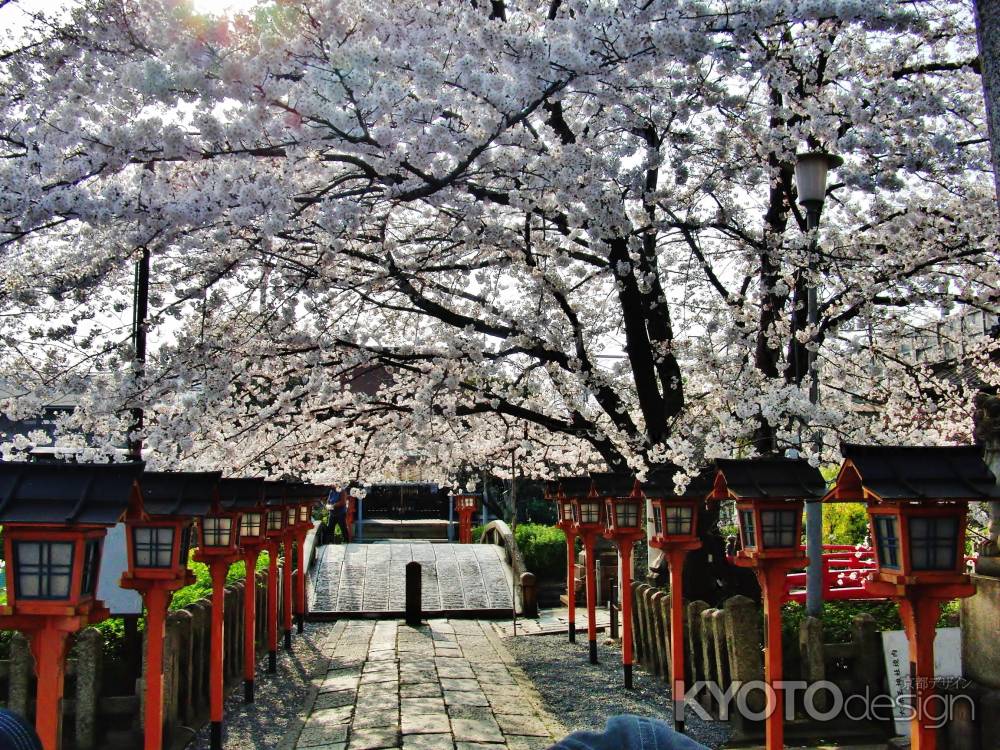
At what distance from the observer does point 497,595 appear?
60.8 feet

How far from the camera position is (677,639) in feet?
28.7

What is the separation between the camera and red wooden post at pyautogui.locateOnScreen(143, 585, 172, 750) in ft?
21.2

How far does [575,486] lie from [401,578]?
7.94 meters

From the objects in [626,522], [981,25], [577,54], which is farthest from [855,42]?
[626,522]

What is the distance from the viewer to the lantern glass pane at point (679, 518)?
29.0 ft

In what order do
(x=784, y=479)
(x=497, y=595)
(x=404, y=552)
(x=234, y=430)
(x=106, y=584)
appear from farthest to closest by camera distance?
(x=404, y=552), (x=497, y=595), (x=234, y=430), (x=106, y=584), (x=784, y=479)

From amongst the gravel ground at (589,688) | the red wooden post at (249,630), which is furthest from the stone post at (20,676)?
the gravel ground at (589,688)

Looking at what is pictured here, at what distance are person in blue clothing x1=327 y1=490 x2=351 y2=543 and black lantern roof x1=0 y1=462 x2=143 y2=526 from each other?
20.0 meters

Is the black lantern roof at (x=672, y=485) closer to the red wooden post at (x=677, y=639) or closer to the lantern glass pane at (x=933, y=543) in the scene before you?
the red wooden post at (x=677, y=639)

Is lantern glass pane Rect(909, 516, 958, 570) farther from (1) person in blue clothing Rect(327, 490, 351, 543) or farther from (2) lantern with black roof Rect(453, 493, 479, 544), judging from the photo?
(2) lantern with black roof Rect(453, 493, 479, 544)

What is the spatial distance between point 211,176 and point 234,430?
6.65 metres

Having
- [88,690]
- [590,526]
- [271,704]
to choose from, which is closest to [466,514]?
[590,526]

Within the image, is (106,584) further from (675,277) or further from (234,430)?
(675,277)

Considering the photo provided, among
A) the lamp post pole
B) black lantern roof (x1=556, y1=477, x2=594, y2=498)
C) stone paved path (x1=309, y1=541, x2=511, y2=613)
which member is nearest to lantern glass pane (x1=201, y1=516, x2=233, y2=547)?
black lantern roof (x1=556, y1=477, x2=594, y2=498)
